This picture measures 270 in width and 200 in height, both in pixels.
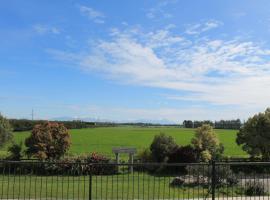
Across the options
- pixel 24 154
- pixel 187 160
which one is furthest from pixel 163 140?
pixel 24 154

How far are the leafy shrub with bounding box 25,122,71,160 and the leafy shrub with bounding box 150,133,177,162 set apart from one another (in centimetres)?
442

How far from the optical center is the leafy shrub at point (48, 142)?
24.3m

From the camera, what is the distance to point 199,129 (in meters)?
26.7

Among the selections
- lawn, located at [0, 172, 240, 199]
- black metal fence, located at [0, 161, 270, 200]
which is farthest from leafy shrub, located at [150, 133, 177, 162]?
lawn, located at [0, 172, 240, 199]

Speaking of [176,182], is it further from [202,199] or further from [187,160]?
[187,160]

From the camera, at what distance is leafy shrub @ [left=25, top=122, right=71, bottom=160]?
24266 millimetres

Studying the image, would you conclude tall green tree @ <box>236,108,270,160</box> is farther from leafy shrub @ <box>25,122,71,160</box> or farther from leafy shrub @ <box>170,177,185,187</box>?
leafy shrub @ <box>170,177,185,187</box>

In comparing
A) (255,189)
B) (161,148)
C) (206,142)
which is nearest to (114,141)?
(206,142)

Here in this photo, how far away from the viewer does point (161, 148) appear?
2538cm

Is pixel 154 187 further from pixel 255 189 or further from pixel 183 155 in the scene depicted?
pixel 183 155

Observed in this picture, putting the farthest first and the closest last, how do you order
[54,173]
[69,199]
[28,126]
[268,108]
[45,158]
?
[28,126] < [268,108] < [45,158] < [54,173] < [69,199]

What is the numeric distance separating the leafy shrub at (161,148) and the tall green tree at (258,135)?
4432 mm

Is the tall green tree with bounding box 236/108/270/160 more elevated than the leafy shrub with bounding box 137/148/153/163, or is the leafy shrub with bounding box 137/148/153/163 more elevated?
the tall green tree with bounding box 236/108/270/160

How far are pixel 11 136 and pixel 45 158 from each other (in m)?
5.04
